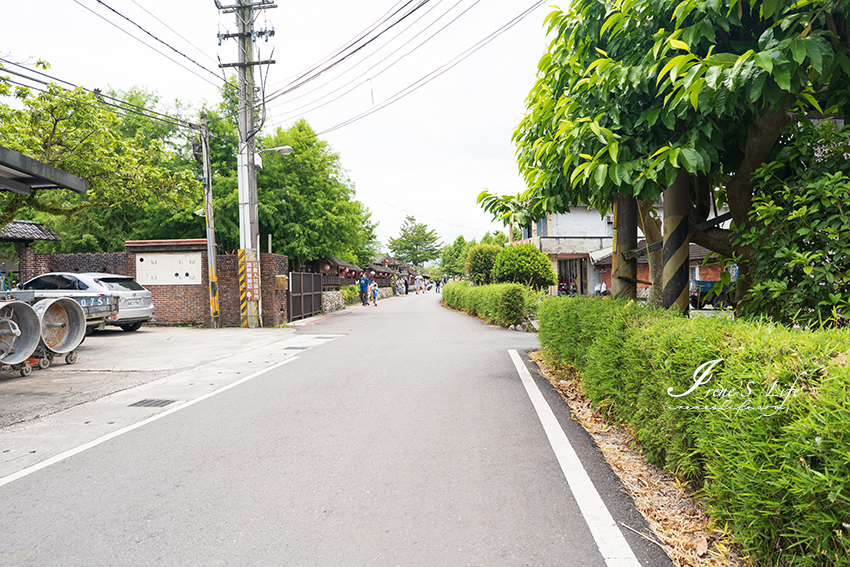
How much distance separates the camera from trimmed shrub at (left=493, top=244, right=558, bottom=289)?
74.1ft

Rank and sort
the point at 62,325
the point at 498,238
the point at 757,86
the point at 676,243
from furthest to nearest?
the point at 498,238 → the point at 62,325 → the point at 676,243 → the point at 757,86

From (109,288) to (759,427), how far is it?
1595 centimetres

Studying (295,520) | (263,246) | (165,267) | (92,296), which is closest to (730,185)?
(295,520)

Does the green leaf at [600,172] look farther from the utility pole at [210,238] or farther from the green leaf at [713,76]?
the utility pole at [210,238]

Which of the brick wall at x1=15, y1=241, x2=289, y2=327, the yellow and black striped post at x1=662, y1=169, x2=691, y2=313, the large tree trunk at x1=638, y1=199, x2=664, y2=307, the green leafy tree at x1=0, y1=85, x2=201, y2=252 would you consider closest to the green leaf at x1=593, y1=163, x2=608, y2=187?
the yellow and black striped post at x1=662, y1=169, x2=691, y2=313

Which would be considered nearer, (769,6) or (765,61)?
(765,61)

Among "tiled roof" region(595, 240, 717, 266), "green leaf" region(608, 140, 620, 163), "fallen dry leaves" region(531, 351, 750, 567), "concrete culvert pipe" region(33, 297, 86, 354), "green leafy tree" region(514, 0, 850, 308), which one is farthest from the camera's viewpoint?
"tiled roof" region(595, 240, 717, 266)

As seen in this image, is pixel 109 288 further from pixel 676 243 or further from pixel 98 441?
pixel 676 243

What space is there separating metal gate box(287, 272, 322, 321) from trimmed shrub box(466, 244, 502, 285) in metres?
9.53

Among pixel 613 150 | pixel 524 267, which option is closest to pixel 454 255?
pixel 524 267

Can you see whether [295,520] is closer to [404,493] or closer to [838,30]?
[404,493]

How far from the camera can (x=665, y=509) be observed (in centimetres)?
329

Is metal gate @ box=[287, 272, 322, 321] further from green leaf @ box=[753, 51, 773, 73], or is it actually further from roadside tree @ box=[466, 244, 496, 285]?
green leaf @ box=[753, 51, 773, 73]

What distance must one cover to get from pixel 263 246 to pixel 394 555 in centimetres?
2800
